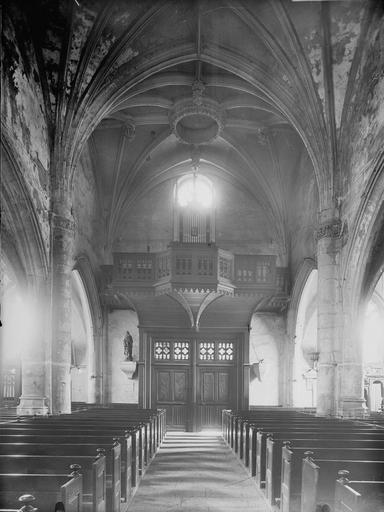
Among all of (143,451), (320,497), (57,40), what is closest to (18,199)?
(57,40)

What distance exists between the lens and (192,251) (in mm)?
20656

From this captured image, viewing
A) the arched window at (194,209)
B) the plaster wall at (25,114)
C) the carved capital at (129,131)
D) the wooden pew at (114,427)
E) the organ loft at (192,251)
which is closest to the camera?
the organ loft at (192,251)

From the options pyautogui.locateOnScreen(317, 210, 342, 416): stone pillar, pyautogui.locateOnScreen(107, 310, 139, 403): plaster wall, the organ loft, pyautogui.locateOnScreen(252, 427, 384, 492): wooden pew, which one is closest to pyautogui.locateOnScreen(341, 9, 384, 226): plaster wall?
the organ loft

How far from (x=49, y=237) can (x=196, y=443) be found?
25.5ft

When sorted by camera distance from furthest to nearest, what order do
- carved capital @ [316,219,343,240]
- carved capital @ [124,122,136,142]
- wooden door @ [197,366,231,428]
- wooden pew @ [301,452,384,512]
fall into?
wooden door @ [197,366,231,428] → carved capital @ [124,122,136,142] → carved capital @ [316,219,343,240] → wooden pew @ [301,452,384,512]

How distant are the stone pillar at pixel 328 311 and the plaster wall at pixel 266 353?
31.4 feet

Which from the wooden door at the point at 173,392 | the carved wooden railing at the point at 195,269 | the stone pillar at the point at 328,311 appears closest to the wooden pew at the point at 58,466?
the stone pillar at the point at 328,311

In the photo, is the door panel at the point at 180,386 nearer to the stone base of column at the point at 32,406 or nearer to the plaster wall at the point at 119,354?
the plaster wall at the point at 119,354

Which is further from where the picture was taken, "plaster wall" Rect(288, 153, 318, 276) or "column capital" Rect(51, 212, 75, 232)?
"plaster wall" Rect(288, 153, 318, 276)

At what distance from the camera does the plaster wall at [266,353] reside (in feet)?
82.3

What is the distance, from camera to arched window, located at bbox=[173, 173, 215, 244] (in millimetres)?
25016

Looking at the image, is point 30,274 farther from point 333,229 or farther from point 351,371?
point 351,371

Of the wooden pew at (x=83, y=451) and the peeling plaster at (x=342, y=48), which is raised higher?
the peeling plaster at (x=342, y=48)

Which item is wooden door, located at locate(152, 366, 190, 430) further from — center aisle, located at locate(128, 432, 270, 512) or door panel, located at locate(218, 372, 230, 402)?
center aisle, located at locate(128, 432, 270, 512)
